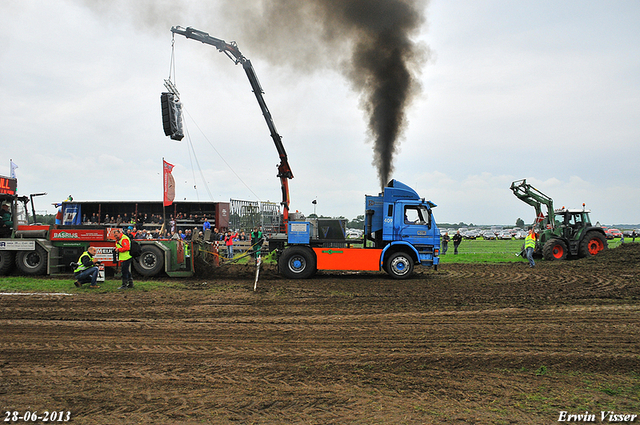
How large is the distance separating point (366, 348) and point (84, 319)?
204 inches

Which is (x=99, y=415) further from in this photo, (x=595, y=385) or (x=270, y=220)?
(x=270, y=220)

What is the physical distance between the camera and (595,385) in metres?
4.72

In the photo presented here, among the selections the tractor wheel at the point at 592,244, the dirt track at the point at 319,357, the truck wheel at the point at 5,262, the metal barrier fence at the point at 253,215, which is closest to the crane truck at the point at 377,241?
the dirt track at the point at 319,357

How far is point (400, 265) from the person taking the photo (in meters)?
13.4

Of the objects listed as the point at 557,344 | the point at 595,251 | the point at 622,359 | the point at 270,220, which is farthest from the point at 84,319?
the point at 595,251

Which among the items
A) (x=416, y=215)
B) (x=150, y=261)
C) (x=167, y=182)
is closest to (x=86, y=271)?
(x=150, y=261)

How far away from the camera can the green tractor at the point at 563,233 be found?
19.0 metres

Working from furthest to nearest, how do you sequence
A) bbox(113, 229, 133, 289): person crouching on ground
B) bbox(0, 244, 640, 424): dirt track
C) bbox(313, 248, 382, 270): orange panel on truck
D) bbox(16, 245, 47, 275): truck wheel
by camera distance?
bbox(313, 248, 382, 270): orange panel on truck
bbox(16, 245, 47, 275): truck wheel
bbox(113, 229, 133, 289): person crouching on ground
bbox(0, 244, 640, 424): dirt track

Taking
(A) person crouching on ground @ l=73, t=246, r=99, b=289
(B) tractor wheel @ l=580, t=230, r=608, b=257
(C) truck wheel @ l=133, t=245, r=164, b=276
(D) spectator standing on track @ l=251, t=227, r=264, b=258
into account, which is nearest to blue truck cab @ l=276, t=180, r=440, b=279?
(D) spectator standing on track @ l=251, t=227, r=264, b=258

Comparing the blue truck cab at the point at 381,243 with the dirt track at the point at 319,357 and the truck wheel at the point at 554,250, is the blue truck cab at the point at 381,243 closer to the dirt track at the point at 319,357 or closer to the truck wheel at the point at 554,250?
the dirt track at the point at 319,357

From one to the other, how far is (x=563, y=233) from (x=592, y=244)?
1.29 metres

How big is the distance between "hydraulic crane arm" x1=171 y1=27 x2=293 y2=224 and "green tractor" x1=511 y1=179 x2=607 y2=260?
11831 millimetres

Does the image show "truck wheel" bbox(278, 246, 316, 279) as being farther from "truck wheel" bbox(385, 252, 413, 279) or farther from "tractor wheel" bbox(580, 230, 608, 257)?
"tractor wheel" bbox(580, 230, 608, 257)

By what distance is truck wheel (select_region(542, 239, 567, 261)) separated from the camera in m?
18.9
